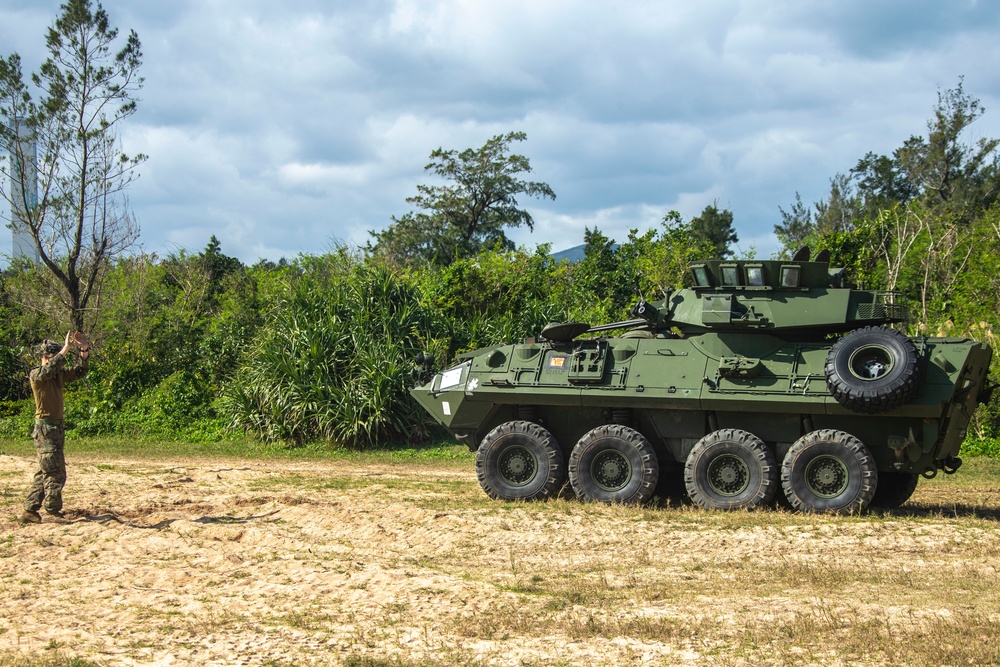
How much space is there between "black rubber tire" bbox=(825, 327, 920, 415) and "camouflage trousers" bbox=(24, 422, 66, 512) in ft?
24.2

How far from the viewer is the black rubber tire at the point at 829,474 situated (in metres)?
9.98

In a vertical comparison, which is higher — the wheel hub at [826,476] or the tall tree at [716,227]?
the tall tree at [716,227]

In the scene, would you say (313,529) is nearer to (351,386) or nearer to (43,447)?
(43,447)

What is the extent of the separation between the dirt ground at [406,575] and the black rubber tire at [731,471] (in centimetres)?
31

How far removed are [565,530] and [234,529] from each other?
2.99 m

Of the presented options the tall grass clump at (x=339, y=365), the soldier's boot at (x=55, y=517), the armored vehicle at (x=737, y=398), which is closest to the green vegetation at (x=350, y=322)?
the tall grass clump at (x=339, y=365)

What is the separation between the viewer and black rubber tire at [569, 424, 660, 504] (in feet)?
35.2

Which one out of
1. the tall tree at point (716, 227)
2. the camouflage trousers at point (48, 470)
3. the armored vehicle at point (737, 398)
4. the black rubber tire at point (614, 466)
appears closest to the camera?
the camouflage trousers at point (48, 470)

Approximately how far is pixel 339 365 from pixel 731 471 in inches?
372

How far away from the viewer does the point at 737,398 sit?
10.4 metres

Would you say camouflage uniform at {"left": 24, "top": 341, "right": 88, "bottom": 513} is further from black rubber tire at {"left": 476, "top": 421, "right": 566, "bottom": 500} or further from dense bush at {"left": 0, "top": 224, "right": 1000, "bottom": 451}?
dense bush at {"left": 0, "top": 224, "right": 1000, "bottom": 451}

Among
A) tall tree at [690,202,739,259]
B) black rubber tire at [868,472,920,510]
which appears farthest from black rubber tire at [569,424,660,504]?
tall tree at [690,202,739,259]

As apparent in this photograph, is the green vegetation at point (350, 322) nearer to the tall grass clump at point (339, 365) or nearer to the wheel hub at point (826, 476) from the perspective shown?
the tall grass clump at point (339, 365)

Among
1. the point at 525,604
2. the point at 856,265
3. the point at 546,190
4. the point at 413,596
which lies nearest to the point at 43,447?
the point at 413,596
